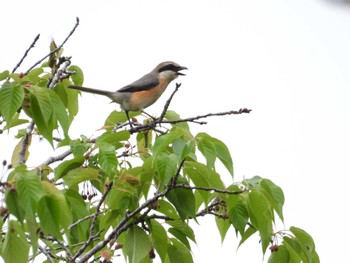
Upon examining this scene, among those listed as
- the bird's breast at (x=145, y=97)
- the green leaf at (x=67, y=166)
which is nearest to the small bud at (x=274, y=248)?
the green leaf at (x=67, y=166)

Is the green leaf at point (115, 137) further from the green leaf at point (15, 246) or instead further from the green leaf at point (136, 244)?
the green leaf at point (15, 246)

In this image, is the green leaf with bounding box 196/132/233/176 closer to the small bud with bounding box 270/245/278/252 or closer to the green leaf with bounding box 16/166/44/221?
the small bud with bounding box 270/245/278/252

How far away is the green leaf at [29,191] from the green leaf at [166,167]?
801 millimetres

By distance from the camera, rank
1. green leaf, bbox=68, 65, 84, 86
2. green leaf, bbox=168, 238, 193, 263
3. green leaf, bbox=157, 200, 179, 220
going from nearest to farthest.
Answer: green leaf, bbox=157, 200, 179, 220
green leaf, bbox=168, 238, 193, 263
green leaf, bbox=68, 65, 84, 86

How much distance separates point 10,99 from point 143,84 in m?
4.23

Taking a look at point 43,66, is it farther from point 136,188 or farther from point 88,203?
point 136,188

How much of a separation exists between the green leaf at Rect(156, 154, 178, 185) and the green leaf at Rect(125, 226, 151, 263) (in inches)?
22.8

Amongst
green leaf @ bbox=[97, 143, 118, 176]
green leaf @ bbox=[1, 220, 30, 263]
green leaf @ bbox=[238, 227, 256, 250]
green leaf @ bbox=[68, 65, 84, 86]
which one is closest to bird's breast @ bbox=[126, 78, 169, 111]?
green leaf @ bbox=[68, 65, 84, 86]

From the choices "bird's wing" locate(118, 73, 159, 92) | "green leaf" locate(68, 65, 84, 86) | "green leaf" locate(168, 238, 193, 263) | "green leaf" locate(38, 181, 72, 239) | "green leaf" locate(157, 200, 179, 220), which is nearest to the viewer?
"green leaf" locate(38, 181, 72, 239)

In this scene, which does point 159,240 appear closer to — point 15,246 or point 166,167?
point 166,167

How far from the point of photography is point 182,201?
4262mm

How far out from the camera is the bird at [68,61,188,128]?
7.78 m

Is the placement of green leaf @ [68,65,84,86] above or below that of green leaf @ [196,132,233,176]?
above

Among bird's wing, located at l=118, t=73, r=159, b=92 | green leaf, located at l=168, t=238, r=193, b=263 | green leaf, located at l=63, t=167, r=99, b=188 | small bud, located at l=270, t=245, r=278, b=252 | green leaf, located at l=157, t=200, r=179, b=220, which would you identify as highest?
bird's wing, located at l=118, t=73, r=159, b=92
